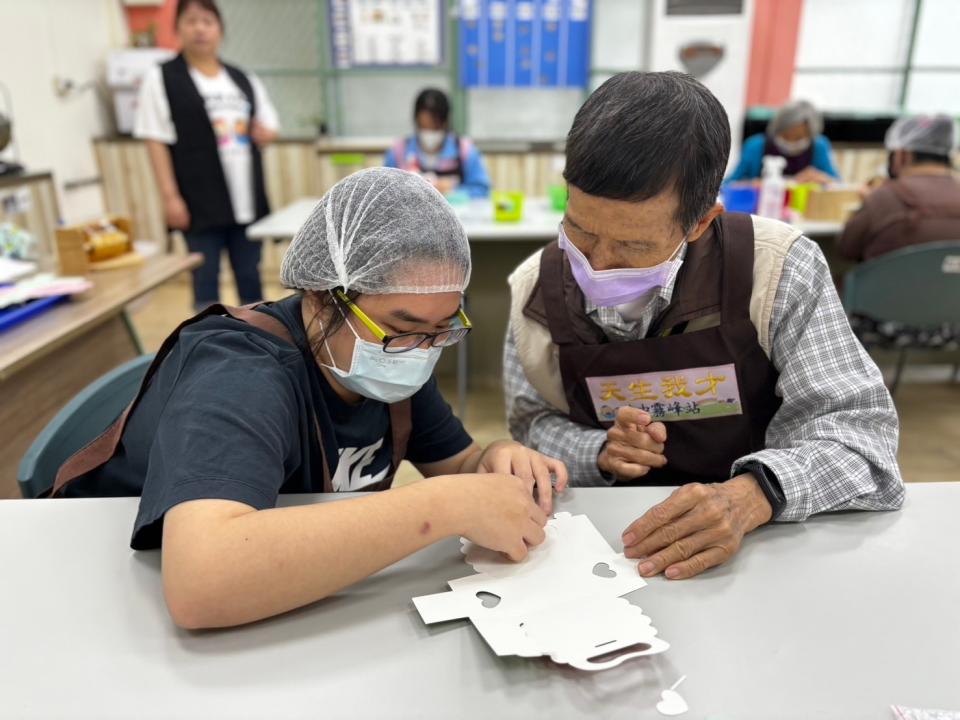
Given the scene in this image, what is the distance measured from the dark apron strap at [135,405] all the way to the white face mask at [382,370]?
8 centimetres

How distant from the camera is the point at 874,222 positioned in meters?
2.78

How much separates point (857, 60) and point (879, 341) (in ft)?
11.3

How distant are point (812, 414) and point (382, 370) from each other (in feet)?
2.31

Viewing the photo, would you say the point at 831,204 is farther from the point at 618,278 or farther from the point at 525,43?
the point at 525,43

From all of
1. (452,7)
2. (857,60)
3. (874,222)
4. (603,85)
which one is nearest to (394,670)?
(603,85)

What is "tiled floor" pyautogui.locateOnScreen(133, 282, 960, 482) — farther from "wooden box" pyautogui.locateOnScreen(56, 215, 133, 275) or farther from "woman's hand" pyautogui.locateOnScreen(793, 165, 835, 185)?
"woman's hand" pyautogui.locateOnScreen(793, 165, 835, 185)

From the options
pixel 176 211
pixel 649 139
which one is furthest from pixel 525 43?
pixel 649 139

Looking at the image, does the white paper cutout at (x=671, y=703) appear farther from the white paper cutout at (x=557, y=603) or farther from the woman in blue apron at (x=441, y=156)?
the woman in blue apron at (x=441, y=156)

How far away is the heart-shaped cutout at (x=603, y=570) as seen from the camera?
847mm

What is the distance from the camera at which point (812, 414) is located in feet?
3.72

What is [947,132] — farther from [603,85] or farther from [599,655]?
[599,655]

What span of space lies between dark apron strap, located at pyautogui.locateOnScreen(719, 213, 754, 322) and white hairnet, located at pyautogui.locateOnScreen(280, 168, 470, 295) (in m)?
0.46

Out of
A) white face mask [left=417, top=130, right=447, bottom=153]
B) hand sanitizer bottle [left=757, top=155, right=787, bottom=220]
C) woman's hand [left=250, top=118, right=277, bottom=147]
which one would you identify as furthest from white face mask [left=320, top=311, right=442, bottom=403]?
white face mask [left=417, top=130, right=447, bottom=153]

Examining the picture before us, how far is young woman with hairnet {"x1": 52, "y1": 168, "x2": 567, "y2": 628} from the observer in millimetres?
731
